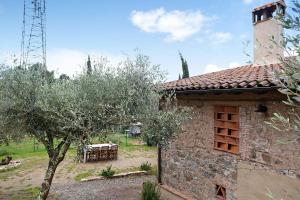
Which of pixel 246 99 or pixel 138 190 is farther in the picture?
pixel 138 190

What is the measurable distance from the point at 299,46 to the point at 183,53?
2949 centimetres

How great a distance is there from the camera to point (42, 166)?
16469 millimetres

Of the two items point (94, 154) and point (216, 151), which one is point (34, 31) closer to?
point (94, 154)

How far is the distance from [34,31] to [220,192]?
1300cm

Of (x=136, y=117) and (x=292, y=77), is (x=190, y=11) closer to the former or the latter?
(x=136, y=117)

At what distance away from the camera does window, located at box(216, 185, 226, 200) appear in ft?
29.5

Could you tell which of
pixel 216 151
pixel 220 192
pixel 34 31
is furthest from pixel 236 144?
pixel 34 31

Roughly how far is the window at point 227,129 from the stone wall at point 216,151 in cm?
17

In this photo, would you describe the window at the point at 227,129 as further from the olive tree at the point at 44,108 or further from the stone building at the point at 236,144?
the olive tree at the point at 44,108

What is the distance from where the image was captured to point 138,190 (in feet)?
39.8

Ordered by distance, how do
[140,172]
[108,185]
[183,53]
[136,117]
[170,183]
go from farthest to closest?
[183,53], [140,172], [108,185], [170,183], [136,117]

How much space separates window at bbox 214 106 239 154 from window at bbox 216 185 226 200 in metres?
1.24

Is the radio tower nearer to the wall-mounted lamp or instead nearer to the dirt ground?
the dirt ground

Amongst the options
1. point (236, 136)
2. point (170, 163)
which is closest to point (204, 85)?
point (236, 136)
